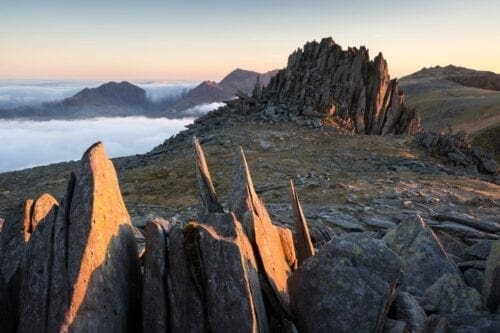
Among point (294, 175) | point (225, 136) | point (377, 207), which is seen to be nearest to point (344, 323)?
point (377, 207)

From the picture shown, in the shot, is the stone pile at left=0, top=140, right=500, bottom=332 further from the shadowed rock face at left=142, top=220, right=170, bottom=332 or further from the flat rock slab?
the flat rock slab

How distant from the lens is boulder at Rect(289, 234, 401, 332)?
1041 centimetres

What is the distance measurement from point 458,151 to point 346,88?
19.4 metres

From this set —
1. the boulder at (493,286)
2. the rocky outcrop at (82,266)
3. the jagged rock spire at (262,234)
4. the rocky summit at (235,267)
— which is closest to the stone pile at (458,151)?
the rocky summit at (235,267)

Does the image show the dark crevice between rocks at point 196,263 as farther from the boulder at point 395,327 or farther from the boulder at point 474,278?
the boulder at point 474,278

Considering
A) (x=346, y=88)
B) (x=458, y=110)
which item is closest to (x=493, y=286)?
(x=346, y=88)

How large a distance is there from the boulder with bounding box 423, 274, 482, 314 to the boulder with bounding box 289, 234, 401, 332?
Answer: 222 centimetres

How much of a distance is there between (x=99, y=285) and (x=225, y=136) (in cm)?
3589

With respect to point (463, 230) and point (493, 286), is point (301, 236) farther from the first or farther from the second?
point (463, 230)

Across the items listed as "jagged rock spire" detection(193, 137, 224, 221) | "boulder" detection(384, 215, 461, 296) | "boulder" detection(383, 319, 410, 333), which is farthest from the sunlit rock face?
"boulder" detection(384, 215, 461, 296)

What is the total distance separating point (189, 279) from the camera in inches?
385

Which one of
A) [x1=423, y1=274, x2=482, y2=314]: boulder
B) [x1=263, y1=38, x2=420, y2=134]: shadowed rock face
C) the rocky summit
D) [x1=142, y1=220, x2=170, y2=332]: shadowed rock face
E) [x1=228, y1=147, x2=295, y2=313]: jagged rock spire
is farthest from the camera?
[x1=263, y1=38, x2=420, y2=134]: shadowed rock face

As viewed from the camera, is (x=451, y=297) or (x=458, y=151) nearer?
(x=451, y=297)

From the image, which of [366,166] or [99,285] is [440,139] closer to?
[366,166]
